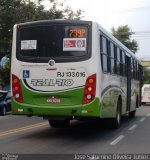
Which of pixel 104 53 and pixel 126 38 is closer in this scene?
pixel 104 53

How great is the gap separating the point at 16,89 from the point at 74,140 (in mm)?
2209

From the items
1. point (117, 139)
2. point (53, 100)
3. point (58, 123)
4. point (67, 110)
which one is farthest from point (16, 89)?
point (58, 123)

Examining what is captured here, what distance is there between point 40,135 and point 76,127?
111 inches

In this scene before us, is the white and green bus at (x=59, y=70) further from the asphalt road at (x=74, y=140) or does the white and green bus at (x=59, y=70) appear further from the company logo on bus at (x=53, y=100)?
the asphalt road at (x=74, y=140)

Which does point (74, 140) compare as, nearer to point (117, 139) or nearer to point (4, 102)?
point (117, 139)

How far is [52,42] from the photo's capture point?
40.8 feet

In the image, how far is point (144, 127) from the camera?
1666 centimetres

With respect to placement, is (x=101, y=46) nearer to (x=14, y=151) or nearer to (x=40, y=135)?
(x=40, y=135)

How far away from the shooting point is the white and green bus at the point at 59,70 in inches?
472

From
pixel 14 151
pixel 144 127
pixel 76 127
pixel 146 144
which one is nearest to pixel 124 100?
pixel 144 127

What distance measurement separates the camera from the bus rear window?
40.0 ft

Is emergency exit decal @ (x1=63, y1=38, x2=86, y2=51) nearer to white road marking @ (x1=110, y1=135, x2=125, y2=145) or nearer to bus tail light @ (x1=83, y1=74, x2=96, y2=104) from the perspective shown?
bus tail light @ (x1=83, y1=74, x2=96, y2=104)

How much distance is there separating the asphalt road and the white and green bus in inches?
29.9

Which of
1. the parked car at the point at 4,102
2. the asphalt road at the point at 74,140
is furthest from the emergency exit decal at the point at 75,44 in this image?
the parked car at the point at 4,102
